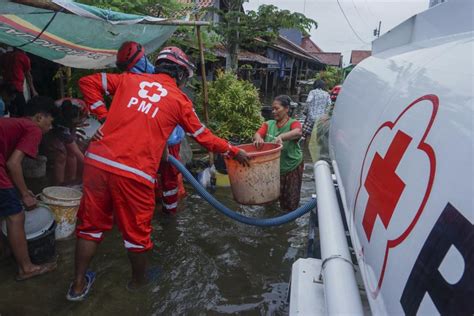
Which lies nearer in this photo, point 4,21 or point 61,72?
point 4,21

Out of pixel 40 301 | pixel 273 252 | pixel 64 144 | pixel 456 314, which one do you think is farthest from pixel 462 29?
pixel 64 144

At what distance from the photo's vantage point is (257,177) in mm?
3363

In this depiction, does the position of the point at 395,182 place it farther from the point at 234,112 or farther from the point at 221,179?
the point at 234,112

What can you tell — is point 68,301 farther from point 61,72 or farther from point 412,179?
point 61,72

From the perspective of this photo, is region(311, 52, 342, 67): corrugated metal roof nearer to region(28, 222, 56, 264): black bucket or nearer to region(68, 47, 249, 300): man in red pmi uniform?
region(68, 47, 249, 300): man in red pmi uniform

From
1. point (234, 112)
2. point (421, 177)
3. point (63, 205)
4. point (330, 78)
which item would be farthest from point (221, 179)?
point (330, 78)

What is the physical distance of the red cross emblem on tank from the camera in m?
1.08

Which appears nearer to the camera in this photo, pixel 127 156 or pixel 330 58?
pixel 127 156

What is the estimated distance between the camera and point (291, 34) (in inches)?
1670

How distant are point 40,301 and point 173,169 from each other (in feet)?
6.58

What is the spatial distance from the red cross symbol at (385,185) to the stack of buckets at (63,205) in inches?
124

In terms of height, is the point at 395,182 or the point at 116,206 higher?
the point at 395,182

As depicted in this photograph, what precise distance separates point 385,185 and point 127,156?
1967mm

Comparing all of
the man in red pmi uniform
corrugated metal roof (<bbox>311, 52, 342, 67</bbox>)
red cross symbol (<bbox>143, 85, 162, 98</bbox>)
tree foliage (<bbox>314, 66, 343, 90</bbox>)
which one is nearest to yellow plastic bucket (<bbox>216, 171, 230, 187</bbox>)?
the man in red pmi uniform
